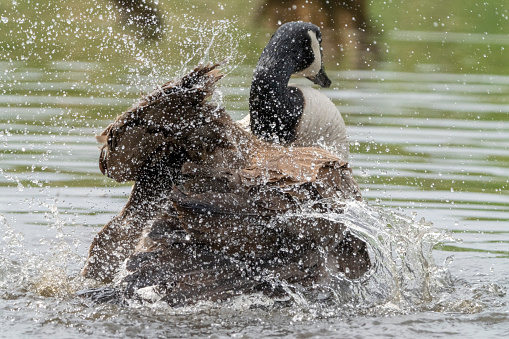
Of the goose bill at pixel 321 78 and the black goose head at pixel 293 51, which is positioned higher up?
the black goose head at pixel 293 51

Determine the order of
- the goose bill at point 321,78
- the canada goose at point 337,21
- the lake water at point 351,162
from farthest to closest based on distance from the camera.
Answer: the canada goose at point 337,21, the goose bill at point 321,78, the lake water at point 351,162

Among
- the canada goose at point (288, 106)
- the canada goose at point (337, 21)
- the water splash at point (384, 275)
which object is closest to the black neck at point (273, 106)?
the canada goose at point (288, 106)

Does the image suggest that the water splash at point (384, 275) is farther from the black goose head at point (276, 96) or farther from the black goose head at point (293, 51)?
the black goose head at point (293, 51)

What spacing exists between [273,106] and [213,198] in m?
1.03

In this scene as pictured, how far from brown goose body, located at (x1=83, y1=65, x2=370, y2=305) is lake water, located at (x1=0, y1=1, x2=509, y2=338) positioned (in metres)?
0.19

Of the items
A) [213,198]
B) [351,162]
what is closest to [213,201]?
[213,198]

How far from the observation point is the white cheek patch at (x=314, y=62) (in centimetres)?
641

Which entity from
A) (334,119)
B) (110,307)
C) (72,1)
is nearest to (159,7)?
(72,1)

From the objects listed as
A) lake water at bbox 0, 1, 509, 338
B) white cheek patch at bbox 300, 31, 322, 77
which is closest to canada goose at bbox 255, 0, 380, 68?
lake water at bbox 0, 1, 509, 338

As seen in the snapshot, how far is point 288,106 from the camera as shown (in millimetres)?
5867

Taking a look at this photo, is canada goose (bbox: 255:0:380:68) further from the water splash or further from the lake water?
the water splash

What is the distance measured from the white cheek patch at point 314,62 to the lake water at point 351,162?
91cm

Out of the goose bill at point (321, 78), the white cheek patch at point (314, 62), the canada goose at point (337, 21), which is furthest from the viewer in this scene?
the canada goose at point (337, 21)

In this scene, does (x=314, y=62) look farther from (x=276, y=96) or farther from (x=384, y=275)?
(x=384, y=275)
